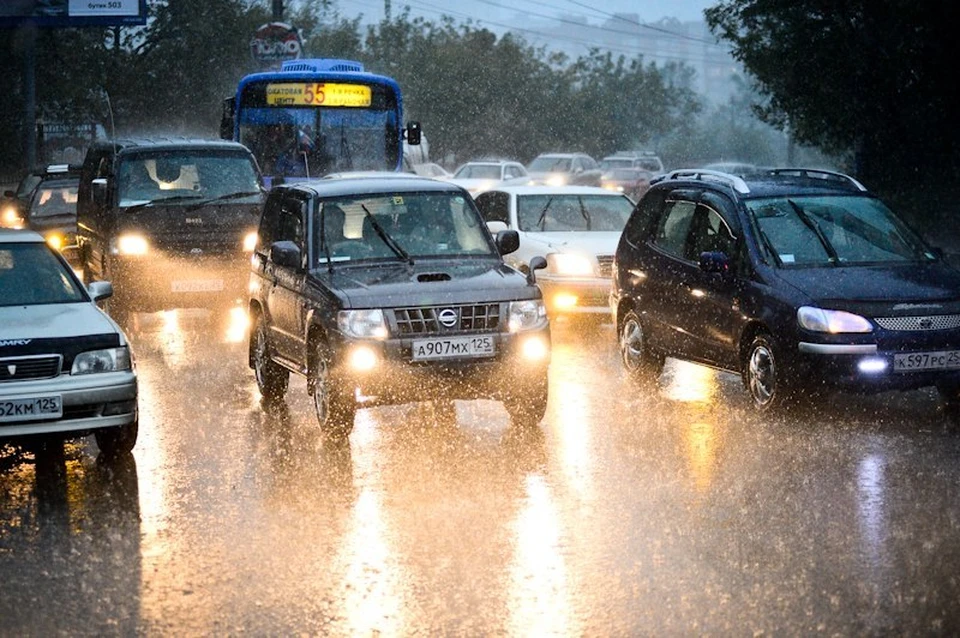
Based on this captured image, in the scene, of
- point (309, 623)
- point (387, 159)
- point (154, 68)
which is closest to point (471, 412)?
point (309, 623)

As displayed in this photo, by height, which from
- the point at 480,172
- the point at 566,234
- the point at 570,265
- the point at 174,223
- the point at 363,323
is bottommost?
the point at 480,172

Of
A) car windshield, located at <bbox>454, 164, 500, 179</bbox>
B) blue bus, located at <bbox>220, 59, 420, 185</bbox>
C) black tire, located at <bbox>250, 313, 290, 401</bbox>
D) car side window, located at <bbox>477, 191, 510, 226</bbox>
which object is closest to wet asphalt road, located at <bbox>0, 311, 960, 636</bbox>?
black tire, located at <bbox>250, 313, 290, 401</bbox>

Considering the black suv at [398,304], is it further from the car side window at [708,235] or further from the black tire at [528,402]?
the car side window at [708,235]

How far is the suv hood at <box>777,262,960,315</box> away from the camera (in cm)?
1146

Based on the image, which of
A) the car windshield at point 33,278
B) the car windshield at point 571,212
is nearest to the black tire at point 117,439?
the car windshield at point 33,278

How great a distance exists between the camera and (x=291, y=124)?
27.0m


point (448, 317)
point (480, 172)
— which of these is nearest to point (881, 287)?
point (448, 317)

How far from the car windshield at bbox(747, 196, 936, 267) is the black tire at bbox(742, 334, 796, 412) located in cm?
69

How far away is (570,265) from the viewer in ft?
60.0

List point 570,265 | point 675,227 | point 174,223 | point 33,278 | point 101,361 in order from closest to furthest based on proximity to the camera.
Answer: point 101,361 → point 33,278 → point 675,227 → point 570,265 → point 174,223

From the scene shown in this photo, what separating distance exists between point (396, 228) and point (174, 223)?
25.7 feet

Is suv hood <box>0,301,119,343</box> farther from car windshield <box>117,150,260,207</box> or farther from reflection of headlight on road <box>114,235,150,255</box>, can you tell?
car windshield <box>117,150,260,207</box>

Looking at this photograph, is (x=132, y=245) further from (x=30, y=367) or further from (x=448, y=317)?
(x=30, y=367)

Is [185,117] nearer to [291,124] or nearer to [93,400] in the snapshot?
[291,124]
